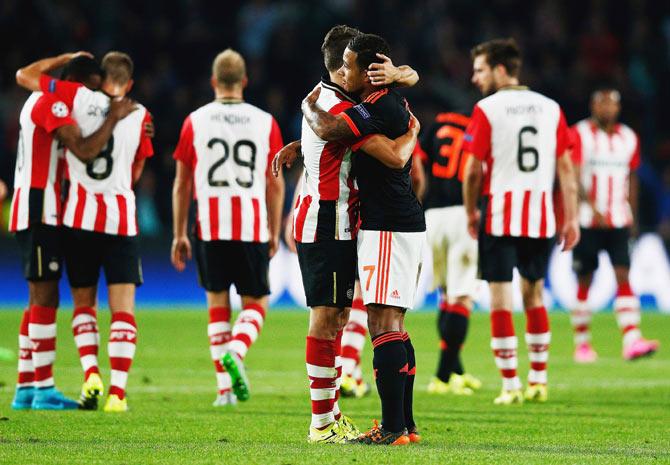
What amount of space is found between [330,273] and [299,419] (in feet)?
4.96

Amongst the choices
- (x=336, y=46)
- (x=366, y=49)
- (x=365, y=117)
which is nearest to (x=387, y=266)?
(x=365, y=117)

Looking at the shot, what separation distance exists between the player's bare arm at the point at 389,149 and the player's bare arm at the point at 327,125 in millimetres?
102

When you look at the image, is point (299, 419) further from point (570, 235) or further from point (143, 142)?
point (570, 235)

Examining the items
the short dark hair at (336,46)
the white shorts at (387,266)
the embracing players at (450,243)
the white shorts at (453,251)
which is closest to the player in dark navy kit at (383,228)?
the white shorts at (387,266)

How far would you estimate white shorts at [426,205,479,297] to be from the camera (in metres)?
9.67

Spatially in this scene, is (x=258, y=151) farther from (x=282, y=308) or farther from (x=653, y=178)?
(x=653, y=178)

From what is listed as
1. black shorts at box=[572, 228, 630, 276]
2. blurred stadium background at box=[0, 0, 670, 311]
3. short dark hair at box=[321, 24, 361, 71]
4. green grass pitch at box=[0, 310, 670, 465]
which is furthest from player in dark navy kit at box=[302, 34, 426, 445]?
blurred stadium background at box=[0, 0, 670, 311]

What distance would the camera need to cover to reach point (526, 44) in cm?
2092

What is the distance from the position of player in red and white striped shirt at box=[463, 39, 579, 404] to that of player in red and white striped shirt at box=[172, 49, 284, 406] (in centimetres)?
138

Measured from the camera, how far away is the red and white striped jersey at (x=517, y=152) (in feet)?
28.8

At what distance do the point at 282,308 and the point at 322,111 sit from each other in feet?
37.0

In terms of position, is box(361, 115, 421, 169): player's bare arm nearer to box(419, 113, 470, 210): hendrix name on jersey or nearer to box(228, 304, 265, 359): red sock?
box(228, 304, 265, 359): red sock

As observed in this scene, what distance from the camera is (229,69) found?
8.56 metres

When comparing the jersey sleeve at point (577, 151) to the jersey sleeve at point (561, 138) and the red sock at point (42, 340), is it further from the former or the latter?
the red sock at point (42, 340)
